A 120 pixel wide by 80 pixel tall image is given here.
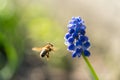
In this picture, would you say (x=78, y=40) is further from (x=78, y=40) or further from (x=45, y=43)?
(x=45, y=43)

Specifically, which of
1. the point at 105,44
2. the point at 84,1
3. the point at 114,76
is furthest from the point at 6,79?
the point at 84,1

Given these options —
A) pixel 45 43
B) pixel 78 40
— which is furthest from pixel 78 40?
pixel 45 43

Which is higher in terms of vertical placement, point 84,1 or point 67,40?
point 84,1

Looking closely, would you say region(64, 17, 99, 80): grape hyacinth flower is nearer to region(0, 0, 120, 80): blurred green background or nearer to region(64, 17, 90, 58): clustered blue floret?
region(64, 17, 90, 58): clustered blue floret

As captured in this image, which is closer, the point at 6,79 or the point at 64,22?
the point at 6,79

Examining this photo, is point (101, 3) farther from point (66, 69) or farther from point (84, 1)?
point (66, 69)
